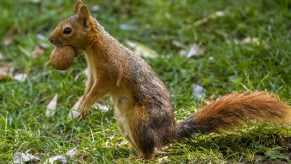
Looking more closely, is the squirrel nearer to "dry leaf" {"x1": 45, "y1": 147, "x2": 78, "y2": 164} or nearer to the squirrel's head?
the squirrel's head

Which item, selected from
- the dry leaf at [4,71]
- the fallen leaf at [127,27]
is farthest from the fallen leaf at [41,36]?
the fallen leaf at [127,27]

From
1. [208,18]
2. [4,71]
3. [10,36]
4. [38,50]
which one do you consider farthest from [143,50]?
[10,36]

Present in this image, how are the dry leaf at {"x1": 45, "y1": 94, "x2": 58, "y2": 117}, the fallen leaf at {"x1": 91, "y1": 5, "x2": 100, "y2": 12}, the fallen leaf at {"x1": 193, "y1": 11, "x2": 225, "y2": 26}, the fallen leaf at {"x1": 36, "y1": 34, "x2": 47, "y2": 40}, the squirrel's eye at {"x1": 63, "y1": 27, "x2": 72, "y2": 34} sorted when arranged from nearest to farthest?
the squirrel's eye at {"x1": 63, "y1": 27, "x2": 72, "y2": 34}
the dry leaf at {"x1": 45, "y1": 94, "x2": 58, "y2": 117}
the fallen leaf at {"x1": 36, "y1": 34, "x2": 47, "y2": 40}
the fallen leaf at {"x1": 193, "y1": 11, "x2": 225, "y2": 26}
the fallen leaf at {"x1": 91, "y1": 5, "x2": 100, "y2": 12}

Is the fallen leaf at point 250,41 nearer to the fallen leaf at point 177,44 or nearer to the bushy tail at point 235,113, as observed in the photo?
the fallen leaf at point 177,44

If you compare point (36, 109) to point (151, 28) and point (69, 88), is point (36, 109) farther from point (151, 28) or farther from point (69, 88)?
point (151, 28)

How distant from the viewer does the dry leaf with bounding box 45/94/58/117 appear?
4930mm

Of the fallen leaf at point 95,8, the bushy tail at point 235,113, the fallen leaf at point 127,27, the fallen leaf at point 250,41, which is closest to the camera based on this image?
the bushy tail at point 235,113

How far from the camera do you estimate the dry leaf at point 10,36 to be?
6754 mm

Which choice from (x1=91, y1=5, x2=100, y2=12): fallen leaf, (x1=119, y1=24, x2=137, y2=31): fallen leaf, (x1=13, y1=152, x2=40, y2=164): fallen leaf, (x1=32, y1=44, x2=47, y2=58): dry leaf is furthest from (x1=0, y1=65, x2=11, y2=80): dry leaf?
(x1=13, y1=152, x2=40, y2=164): fallen leaf

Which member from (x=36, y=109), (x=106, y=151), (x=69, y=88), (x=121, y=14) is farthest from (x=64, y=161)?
(x=121, y=14)

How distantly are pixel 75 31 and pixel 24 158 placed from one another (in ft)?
3.20

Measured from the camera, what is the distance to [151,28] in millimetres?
6898

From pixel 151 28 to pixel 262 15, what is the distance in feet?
4.34

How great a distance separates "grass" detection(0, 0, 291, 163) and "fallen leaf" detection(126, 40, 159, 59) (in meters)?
0.13
